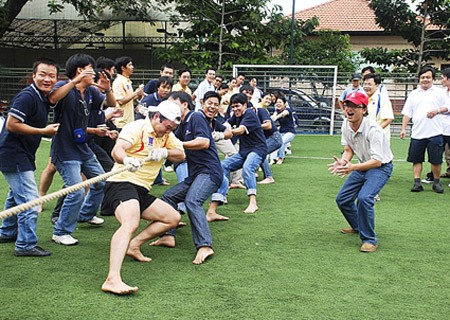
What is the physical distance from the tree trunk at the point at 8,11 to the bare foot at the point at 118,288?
17.5 m

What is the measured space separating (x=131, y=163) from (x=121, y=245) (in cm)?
64

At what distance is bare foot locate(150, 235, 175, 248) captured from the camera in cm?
548

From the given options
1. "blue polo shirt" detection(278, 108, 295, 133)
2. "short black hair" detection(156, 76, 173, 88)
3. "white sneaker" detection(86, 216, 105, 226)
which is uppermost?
"short black hair" detection(156, 76, 173, 88)

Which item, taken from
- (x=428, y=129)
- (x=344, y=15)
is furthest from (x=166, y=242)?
(x=344, y=15)

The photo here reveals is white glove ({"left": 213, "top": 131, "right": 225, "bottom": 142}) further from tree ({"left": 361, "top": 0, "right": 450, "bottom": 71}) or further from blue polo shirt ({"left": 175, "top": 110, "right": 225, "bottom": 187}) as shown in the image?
tree ({"left": 361, "top": 0, "right": 450, "bottom": 71})

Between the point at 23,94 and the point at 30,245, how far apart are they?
133 centimetres

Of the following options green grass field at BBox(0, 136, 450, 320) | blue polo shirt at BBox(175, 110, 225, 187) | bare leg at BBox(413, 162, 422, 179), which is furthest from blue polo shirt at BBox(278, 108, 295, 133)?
blue polo shirt at BBox(175, 110, 225, 187)

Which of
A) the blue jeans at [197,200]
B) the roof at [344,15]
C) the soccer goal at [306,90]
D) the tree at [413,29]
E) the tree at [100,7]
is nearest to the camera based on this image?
the blue jeans at [197,200]

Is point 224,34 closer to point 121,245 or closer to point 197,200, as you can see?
point 197,200

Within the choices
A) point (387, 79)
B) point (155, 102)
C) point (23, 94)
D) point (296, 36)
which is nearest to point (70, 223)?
point (23, 94)

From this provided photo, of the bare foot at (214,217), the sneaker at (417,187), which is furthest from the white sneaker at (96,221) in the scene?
the sneaker at (417,187)

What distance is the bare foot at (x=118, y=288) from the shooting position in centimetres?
404

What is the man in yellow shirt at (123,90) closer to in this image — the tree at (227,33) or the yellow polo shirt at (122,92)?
the yellow polo shirt at (122,92)

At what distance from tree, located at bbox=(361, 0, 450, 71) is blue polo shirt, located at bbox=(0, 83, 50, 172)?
1756cm
